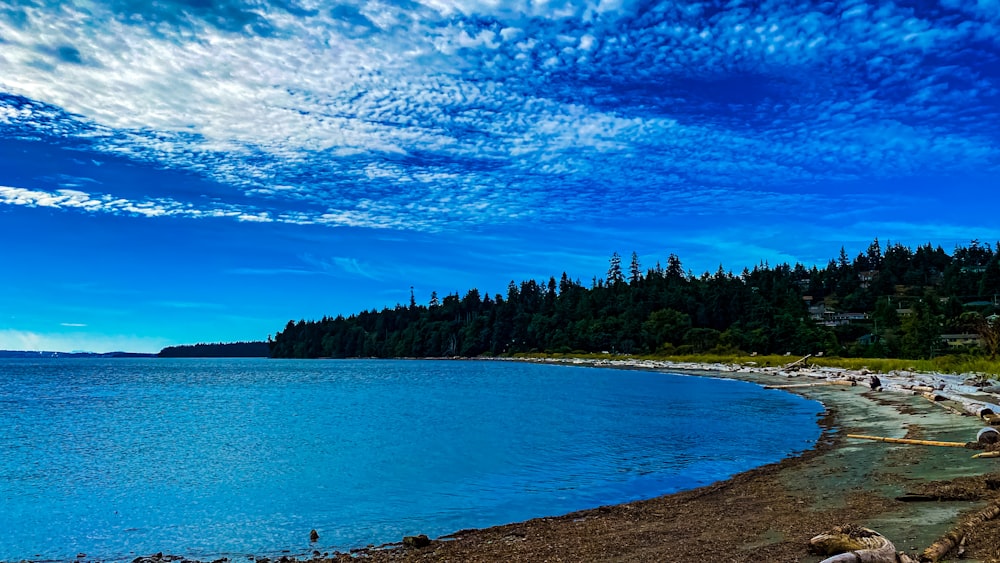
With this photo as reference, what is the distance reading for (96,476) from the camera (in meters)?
24.3

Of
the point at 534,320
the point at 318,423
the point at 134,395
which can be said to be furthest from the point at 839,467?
the point at 534,320

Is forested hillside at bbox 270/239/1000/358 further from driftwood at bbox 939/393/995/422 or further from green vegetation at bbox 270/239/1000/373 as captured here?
driftwood at bbox 939/393/995/422

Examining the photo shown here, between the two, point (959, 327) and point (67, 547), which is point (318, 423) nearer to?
point (67, 547)

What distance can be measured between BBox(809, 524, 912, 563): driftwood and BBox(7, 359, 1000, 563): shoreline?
275 millimetres

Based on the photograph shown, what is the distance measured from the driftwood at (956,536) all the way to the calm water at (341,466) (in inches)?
343

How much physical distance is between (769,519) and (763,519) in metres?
0.11

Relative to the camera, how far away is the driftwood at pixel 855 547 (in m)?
8.59

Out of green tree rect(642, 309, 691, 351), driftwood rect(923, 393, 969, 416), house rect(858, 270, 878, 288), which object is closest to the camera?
driftwood rect(923, 393, 969, 416)

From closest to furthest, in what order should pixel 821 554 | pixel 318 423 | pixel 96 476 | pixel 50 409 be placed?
1. pixel 821 554
2. pixel 96 476
3. pixel 318 423
4. pixel 50 409

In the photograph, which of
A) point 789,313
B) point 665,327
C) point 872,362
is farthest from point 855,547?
point 665,327

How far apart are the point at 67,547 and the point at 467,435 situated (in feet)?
67.1

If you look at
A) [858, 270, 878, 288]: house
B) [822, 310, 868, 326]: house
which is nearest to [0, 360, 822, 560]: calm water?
[822, 310, 868, 326]: house

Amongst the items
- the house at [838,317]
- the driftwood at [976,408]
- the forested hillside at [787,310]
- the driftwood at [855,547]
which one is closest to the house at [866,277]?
the forested hillside at [787,310]

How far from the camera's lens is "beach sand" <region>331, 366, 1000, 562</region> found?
1095 centimetres
